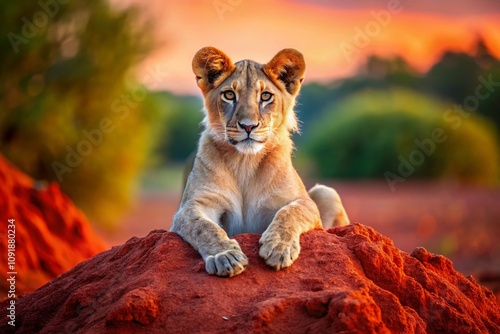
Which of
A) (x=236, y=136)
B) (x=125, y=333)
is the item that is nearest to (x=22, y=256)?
(x=236, y=136)

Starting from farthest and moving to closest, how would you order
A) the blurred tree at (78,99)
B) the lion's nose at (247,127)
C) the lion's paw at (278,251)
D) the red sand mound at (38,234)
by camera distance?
the blurred tree at (78,99), the red sand mound at (38,234), the lion's nose at (247,127), the lion's paw at (278,251)

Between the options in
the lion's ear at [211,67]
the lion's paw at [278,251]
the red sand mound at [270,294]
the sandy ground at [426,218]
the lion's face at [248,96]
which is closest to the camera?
the red sand mound at [270,294]

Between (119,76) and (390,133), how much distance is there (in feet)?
46.0

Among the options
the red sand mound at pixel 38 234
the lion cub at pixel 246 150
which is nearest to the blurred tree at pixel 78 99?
the red sand mound at pixel 38 234

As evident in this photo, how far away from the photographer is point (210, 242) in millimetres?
5941

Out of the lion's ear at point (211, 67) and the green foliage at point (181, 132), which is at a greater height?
the lion's ear at point (211, 67)

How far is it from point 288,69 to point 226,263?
2559 mm

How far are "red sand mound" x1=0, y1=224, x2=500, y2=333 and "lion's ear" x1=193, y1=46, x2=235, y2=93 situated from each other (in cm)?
165

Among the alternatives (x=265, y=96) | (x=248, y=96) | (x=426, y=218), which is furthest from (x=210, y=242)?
(x=426, y=218)

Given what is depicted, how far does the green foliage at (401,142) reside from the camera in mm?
29531

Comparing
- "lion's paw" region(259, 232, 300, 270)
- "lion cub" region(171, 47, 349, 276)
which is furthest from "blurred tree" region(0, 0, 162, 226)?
"lion's paw" region(259, 232, 300, 270)

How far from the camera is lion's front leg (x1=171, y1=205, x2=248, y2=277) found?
5598 millimetres

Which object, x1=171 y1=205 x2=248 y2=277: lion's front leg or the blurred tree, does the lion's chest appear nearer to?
x1=171 y1=205 x2=248 y2=277: lion's front leg

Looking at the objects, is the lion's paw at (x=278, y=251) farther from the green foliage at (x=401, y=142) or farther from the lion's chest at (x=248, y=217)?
the green foliage at (x=401, y=142)
